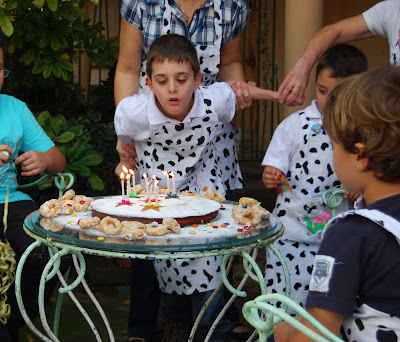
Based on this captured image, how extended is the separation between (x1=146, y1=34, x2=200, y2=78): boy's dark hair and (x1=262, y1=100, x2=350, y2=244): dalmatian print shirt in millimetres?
591

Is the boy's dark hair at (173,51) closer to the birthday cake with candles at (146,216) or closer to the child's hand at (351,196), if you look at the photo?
the birthday cake with candles at (146,216)

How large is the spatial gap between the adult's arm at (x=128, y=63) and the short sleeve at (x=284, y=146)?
81 cm

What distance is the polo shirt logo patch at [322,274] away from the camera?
1.42 m

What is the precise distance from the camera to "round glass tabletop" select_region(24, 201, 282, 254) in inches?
71.2

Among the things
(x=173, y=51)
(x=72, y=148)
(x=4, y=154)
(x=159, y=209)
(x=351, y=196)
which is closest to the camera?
(x=159, y=209)

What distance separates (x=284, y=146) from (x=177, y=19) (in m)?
0.85

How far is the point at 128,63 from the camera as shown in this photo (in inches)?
→ 122

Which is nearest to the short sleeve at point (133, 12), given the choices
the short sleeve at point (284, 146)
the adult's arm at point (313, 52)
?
the adult's arm at point (313, 52)

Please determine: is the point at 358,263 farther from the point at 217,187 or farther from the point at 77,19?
the point at 77,19

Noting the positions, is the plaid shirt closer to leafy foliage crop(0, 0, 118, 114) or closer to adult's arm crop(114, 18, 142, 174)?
adult's arm crop(114, 18, 142, 174)

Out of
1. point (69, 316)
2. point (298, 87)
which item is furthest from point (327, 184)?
point (69, 316)

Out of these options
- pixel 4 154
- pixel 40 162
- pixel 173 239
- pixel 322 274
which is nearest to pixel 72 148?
pixel 40 162

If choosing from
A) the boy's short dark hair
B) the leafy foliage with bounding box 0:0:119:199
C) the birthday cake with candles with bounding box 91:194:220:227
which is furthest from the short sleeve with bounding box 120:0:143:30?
the boy's short dark hair

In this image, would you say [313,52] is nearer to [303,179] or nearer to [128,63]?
[303,179]
